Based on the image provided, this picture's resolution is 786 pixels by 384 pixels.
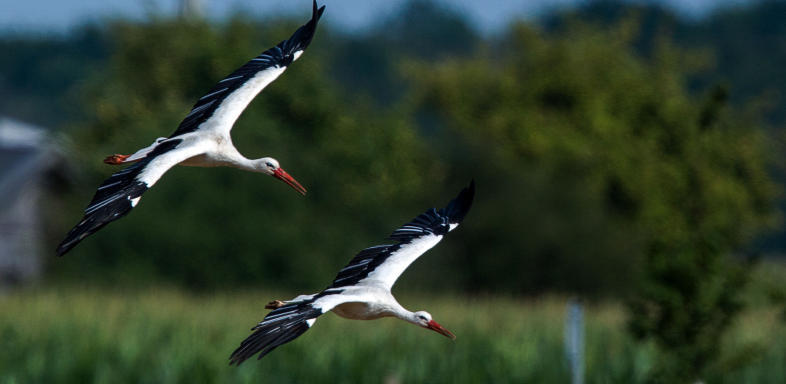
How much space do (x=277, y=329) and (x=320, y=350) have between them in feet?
55.2

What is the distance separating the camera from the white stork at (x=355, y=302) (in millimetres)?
2371

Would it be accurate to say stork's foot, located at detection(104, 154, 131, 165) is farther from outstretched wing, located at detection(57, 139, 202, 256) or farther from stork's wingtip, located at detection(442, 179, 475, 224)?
stork's wingtip, located at detection(442, 179, 475, 224)

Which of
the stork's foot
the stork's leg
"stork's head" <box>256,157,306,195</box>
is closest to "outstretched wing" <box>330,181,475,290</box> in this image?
the stork's leg

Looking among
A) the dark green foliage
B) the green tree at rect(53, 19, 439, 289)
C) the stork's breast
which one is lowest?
the stork's breast

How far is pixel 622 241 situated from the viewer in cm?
4594

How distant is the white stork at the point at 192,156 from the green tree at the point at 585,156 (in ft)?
105

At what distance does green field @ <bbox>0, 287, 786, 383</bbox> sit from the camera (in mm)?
17891

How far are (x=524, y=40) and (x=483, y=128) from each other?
8.51 meters

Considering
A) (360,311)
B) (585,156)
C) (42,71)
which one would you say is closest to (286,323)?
(360,311)

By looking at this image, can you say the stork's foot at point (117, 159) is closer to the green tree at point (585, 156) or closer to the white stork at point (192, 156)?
the white stork at point (192, 156)

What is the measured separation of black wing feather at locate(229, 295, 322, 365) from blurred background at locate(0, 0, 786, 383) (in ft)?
31.5

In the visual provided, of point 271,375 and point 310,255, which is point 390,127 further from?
point 271,375

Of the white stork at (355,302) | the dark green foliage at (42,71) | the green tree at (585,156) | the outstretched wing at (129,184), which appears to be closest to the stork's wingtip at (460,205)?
the white stork at (355,302)

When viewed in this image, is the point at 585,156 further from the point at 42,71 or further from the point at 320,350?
the point at 42,71
